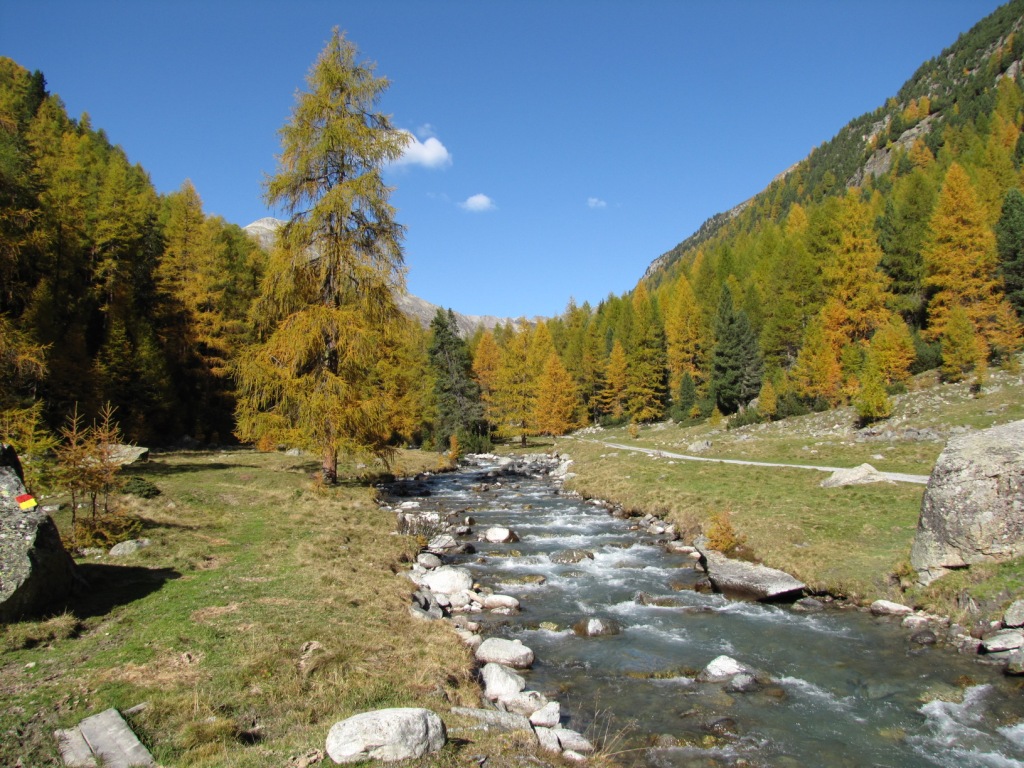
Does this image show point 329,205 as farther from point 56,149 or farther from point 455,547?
point 56,149

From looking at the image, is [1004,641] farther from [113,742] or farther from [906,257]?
[906,257]

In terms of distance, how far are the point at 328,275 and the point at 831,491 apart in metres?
21.9

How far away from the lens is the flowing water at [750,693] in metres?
7.85

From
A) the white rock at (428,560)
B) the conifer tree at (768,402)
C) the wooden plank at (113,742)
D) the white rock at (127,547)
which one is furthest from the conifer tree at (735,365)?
the wooden plank at (113,742)

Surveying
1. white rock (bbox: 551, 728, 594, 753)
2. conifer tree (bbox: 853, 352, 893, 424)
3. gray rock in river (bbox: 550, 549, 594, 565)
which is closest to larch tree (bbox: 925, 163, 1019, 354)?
conifer tree (bbox: 853, 352, 893, 424)

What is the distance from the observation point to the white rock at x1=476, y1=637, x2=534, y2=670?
10219 mm

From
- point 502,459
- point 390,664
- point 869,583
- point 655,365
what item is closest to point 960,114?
point 655,365

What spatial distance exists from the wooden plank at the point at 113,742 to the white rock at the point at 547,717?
478 centimetres

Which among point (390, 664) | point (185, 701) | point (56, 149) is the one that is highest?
point (56, 149)

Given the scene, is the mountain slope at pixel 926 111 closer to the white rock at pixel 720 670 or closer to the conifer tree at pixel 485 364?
the conifer tree at pixel 485 364

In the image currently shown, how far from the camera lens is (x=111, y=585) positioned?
34.4 ft

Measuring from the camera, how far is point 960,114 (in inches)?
4968

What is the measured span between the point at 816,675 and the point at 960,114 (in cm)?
16711

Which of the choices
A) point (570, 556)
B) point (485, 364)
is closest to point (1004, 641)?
point (570, 556)
